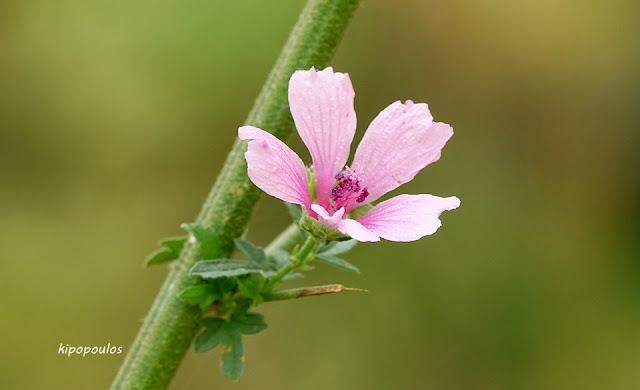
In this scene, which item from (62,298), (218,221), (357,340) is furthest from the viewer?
(357,340)

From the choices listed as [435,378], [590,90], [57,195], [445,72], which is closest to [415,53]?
[445,72]

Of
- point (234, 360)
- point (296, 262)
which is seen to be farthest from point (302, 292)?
point (234, 360)

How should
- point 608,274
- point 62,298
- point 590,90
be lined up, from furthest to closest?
point 590,90 < point 608,274 < point 62,298

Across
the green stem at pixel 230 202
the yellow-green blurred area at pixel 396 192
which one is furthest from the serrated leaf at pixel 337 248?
the yellow-green blurred area at pixel 396 192

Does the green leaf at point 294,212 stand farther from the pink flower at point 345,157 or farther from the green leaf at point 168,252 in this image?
the green leaf at point 168,252

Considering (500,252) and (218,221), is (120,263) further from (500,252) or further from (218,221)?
(218,221)
